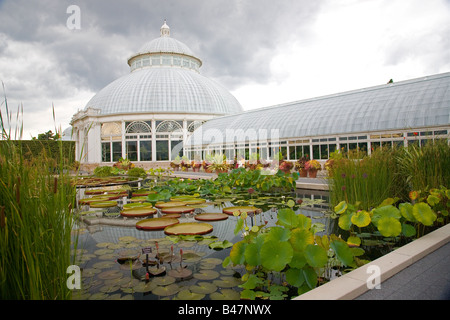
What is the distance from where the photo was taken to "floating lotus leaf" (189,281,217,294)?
8.29 feet

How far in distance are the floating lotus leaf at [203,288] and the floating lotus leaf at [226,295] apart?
66mm

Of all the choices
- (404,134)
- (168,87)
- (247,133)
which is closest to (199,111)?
(168,87)

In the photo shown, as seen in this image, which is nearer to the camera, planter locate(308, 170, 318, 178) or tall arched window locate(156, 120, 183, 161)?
planter locate(308, 170, 318, 178)

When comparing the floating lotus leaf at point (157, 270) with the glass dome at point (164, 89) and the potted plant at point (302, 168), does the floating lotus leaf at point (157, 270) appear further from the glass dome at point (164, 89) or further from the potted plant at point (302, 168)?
the glass dome at point (164, 89)

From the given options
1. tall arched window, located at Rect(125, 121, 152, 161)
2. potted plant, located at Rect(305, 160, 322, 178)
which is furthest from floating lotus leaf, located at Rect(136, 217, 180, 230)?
tall arched window, located at Rect(125, 121, 152, 161)

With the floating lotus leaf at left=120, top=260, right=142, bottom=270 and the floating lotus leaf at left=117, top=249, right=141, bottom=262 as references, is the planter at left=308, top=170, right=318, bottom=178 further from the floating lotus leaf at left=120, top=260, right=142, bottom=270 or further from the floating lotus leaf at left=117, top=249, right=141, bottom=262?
the floating lotus leaf at left=120, top=260, right=142, bottom=270

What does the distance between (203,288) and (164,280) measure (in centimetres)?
43

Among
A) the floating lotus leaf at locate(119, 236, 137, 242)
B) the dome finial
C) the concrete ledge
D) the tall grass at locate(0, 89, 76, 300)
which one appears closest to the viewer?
the tall grass at locate(0, 89, 76, 300)

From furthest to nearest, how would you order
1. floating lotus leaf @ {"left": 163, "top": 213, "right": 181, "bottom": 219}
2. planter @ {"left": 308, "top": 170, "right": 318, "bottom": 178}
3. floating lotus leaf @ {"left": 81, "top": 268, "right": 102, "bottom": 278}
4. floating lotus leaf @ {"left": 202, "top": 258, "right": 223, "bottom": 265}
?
planter @ {"left": 308, "top": 170, "right": 318, "bottom": 178} < floating lotus leaf @ {"left": 163, "top": 213, "right": 181, "bottom": 219} < floating lotus leaf @ {"left": 202, "top": 258, "right": 223, "bottom": 265} < floating lotus leaf @ {"left": 81, "top": 268, "right": 102, "bottom": 278}

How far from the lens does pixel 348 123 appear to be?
14.5 m

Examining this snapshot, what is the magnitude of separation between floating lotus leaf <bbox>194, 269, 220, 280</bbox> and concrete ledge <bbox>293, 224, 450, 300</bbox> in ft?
3.57

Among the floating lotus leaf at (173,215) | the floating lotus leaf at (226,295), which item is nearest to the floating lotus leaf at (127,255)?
the floating lotus leaf at (226,295)

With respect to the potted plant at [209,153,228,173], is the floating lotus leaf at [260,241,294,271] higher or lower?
lower

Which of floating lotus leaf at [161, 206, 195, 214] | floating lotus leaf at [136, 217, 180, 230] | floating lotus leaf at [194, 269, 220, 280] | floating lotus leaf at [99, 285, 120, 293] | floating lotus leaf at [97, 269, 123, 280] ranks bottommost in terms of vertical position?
floating lotus leaf at [99, 285, 120, 293]
